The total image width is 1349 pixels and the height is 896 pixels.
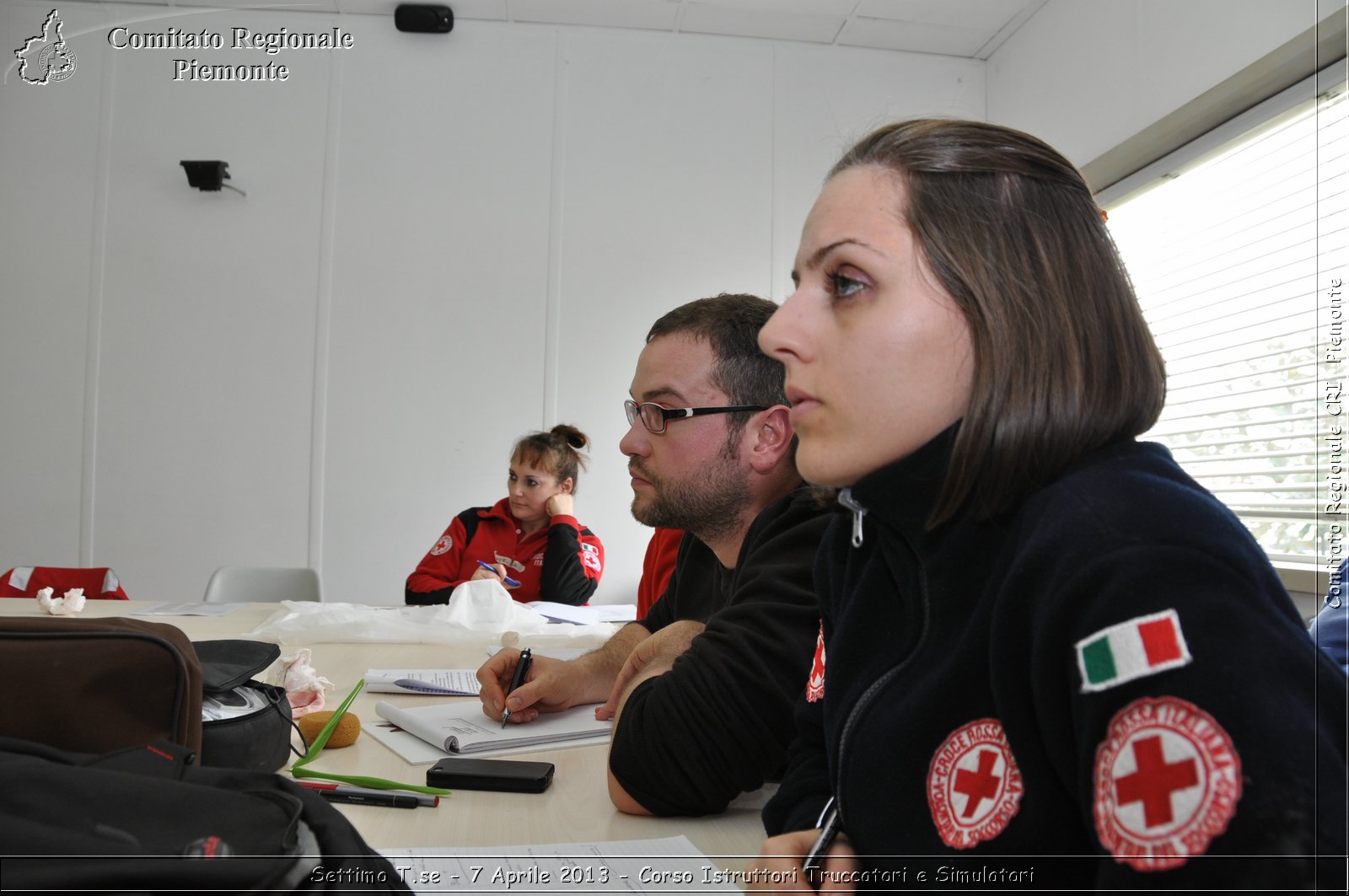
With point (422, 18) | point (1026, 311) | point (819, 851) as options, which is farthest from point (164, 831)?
point (422, 18)

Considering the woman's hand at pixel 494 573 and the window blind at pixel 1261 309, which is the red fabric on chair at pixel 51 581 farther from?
the window blind at pixel 1261 309

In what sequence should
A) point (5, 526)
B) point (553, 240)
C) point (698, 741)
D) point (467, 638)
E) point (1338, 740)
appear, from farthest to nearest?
A: point (553, 240)
point (5, 526)
point (467, 638)
point (698, 741)
point (1338, 740)

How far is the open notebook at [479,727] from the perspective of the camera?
4.02ft

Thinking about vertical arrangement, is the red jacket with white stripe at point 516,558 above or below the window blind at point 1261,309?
below

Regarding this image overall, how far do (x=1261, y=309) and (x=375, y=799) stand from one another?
3.06 m

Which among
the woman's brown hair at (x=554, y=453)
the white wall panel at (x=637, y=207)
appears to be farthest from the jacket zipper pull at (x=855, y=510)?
the white wall panel at (x=637, y=207)

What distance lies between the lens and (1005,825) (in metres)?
0.61

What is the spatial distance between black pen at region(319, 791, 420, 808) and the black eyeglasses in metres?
0.72

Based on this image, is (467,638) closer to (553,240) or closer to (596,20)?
(553,240)

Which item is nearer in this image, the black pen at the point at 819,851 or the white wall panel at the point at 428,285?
the black pen at the point at 819,851

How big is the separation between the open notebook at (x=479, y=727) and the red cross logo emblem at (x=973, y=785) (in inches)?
28.7

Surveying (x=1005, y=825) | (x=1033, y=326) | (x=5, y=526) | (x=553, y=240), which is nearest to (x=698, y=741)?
(x=1005, y=825)

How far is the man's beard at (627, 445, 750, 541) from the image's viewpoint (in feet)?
4.90

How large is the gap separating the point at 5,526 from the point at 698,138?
386 cm
